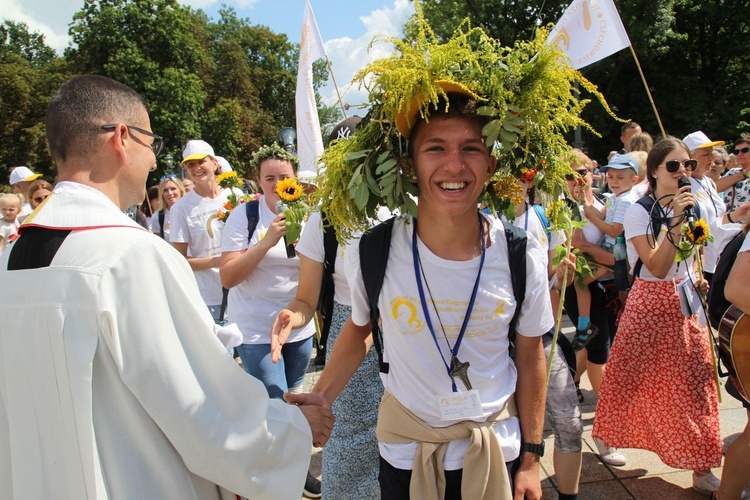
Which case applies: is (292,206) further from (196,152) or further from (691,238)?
(691,238)

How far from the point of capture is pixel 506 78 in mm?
1941

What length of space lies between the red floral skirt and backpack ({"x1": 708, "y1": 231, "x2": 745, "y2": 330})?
1.75 feet

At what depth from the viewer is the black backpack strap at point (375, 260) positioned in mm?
2059

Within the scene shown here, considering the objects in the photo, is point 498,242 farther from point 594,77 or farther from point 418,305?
point 594,77

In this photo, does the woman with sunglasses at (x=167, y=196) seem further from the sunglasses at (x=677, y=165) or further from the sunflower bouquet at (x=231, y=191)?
the sunglasses at (x=677, y=165)

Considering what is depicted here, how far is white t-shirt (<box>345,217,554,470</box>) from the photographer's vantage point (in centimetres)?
197

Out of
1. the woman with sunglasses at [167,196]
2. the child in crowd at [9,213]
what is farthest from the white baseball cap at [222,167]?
the child in crowd at [9,213]

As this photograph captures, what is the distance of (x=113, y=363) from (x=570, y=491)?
8.27 ft

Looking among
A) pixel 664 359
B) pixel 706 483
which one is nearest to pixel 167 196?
pixel 664 359

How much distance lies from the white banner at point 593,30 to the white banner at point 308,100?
2648mm

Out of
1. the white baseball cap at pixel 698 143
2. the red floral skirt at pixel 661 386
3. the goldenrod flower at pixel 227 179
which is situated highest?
the goldenrod flower at pixel 227 179

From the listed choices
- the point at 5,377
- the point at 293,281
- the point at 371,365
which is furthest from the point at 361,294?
the point at 293,281

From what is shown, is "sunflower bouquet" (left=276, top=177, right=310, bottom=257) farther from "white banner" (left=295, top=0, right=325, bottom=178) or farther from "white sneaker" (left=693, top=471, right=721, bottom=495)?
"white sneaker" (left=693, top=471, right=721, bottom=495)

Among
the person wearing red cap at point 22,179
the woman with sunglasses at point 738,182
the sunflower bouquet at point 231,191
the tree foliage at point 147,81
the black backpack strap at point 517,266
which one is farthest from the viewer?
the tree foliage at point 147,81
